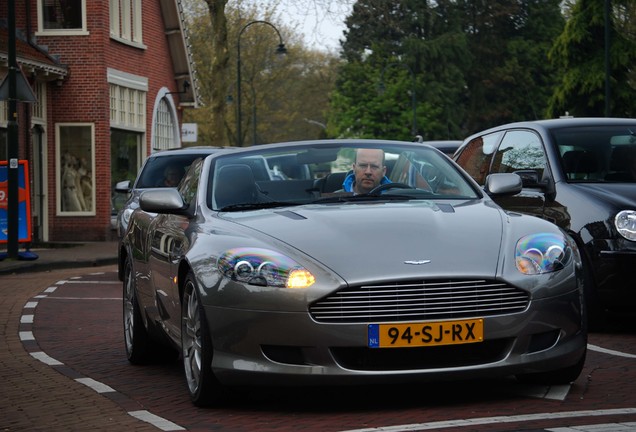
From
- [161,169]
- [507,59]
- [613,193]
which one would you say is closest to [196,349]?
[613,193]

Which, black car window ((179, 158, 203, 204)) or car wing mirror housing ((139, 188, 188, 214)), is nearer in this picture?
car wing mirror housing ((139, 188, 188, 214))

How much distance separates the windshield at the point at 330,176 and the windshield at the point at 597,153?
2.75 metres

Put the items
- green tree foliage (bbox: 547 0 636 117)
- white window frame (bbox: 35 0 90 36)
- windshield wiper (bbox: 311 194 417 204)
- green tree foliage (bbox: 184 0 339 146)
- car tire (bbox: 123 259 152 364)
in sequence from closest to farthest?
1. windshield wiper (bbox: 311 194 417 204)
2. car tire (bbox: 123 259 152 364)
3. white window frame (bbox: 35 0 90 36)
4. green tree foliage (bbox: 547 0 636 117)
5. green tree foliage (bbox: 184 0 339 146)

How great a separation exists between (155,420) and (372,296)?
1.30 m

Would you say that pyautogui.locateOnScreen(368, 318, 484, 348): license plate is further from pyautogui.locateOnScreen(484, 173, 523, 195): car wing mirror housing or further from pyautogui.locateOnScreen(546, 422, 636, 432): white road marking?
pyautogui.locateOnScreen(484, 173, 523, 195): car wing mirror housing

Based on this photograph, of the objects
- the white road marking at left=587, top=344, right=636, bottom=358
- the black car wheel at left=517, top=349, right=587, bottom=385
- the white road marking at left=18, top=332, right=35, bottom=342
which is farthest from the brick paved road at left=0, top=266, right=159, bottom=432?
the white road marking at left=587, top=344, right=636, bottom=358

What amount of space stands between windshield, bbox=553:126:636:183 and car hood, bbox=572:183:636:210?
0.69ft

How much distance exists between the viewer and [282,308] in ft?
21.6

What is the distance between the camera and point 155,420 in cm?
689

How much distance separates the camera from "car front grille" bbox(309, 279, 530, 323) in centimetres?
654

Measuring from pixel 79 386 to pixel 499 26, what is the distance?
78102 mm

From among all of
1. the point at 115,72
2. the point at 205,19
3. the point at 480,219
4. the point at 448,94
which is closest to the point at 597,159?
the point at 480,219

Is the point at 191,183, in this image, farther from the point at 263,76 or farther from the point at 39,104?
the point at 263,76

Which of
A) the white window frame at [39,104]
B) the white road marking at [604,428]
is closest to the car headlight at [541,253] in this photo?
Answer: the white road marking at [604,428]
